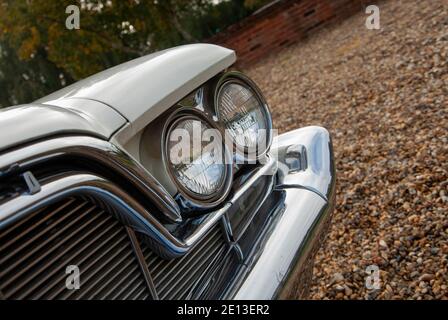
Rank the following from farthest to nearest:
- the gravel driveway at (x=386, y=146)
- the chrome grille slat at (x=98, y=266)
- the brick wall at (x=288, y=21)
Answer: the brick wall at (x=288, y=21) → the gravel driveway at (x=386, y=146) → the chrome grille slat at (x=98, y=266)

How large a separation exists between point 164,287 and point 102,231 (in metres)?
0.27

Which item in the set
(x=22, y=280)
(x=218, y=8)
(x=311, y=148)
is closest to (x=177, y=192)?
(x=22, y=280)

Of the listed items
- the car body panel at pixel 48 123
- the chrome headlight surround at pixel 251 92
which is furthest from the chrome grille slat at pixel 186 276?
the car body panel at pixel 48 123

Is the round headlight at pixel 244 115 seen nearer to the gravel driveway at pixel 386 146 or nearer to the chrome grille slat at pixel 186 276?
the chrome grille slat at pixel 186 276

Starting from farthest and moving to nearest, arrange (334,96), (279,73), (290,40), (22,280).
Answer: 1. (290,40)
2. (279,73)
3. (334,96)
4. (22,280)

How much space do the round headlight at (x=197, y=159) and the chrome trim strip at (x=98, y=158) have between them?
0.34ft

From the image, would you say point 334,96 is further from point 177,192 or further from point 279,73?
point 177,192

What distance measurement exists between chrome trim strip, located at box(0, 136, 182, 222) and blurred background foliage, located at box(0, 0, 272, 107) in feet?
34.0

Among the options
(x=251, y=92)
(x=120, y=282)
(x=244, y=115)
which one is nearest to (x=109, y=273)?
(x=120, y=282)

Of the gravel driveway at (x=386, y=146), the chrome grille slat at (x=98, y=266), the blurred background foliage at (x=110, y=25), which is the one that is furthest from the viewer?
the blurred background foliage at (x=110, y=25)

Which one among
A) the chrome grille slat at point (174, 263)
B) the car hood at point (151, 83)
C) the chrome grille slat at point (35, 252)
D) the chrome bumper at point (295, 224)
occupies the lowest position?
the chrome bumper at point (295, 224)

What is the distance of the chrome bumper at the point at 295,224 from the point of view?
127 centimetres

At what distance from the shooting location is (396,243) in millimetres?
2129

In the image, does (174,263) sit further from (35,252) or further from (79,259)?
(35,252)
